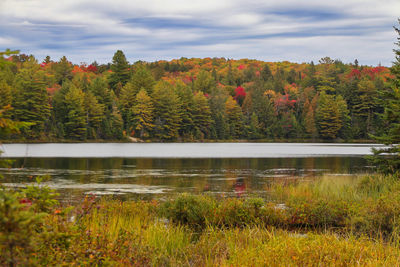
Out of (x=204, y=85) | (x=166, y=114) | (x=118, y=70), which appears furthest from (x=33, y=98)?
(x=204, y=85)

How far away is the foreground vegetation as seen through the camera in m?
5.05

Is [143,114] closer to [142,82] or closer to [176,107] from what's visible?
[176,107]

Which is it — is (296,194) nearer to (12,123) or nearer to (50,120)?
(12,123)

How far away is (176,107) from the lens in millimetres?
120062

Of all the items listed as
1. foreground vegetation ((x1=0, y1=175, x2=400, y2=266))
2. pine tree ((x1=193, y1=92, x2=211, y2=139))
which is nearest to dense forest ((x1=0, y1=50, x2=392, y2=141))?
pine tree ((x1=193, y1=92, x2=211, y2=139))

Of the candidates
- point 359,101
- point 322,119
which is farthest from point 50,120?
point 359,101

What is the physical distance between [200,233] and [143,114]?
105 meters

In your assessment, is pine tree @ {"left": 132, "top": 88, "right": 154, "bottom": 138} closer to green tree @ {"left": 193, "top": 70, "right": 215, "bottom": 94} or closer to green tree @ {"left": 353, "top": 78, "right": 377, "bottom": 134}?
green tree @ {"left": 193, "top": 70, "right": 215, "bottom": 94}

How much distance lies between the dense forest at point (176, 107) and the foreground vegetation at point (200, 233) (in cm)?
8409

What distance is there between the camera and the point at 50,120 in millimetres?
104000

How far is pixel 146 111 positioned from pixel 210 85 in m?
36.6

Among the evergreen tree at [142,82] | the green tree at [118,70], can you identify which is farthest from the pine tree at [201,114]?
the green tree at [118,70]

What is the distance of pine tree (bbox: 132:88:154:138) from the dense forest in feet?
0.85

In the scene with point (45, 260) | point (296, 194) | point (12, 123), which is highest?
point (12, 123)
